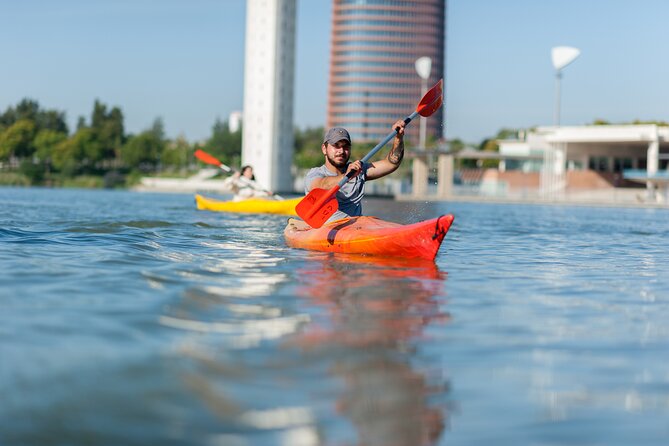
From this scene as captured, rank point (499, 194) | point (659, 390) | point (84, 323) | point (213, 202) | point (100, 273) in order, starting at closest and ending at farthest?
1. point (659, 390)
2. point (84, 323)
3. point (100, 273)
4. point (213, 202)
5. point (499, 194)

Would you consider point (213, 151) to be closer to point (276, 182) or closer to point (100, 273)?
point (276, 182)

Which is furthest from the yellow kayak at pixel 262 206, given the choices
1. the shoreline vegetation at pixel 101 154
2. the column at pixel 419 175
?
the shoreline vegetation at pixel 101 154

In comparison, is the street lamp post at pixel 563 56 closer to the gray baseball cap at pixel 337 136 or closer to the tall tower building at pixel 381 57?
the gray baseball cap at pixel 337 136

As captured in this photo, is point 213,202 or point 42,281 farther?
point 213,202

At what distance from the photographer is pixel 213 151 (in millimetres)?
97312

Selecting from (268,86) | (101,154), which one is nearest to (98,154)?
(101,154)

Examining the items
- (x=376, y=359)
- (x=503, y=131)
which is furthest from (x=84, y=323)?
(x=503, y=131)

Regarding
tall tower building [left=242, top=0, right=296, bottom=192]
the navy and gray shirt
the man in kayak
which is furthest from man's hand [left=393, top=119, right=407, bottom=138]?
tall tower building [left=242, top=0, right=296, bottom=192]

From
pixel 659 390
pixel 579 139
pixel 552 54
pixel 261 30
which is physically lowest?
pixel 659 390

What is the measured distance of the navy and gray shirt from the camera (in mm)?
8621

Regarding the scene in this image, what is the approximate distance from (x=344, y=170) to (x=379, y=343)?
4747mm

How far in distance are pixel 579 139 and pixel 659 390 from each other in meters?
50.4

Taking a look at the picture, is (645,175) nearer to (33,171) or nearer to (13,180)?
(13,180)

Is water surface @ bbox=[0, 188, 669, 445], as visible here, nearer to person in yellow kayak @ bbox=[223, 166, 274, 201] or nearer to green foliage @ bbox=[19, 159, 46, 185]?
person in yellow kayak @ bbox=[223, 166, 274, 201]
